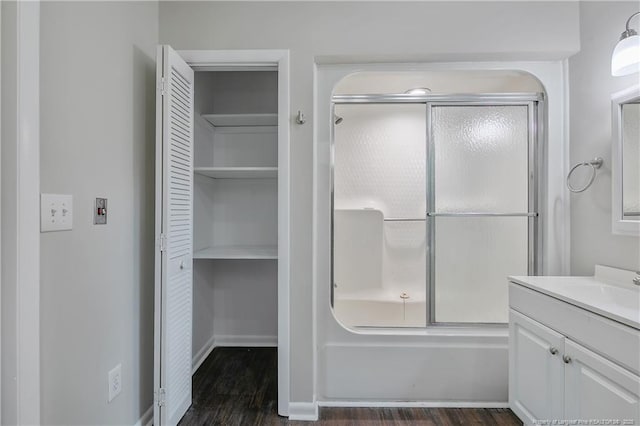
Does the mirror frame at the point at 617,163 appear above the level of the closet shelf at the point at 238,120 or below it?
below

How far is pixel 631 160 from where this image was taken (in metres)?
1.56

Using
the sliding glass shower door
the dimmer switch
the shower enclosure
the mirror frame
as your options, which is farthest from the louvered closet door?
the mirror frame

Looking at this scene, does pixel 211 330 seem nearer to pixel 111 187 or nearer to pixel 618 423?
pixel 111 187

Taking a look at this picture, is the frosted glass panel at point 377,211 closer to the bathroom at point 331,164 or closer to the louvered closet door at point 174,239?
the bathroom at point 331,164

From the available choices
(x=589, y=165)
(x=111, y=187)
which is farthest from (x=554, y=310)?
(x=111, y=187)

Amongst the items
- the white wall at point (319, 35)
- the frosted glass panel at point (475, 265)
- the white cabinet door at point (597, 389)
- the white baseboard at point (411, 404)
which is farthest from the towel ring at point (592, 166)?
the white baseboard at point (411, 404)

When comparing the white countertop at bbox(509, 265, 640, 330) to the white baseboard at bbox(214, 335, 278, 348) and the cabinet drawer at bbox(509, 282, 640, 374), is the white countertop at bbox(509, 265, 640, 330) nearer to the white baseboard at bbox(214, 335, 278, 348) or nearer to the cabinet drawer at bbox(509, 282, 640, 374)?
the cabinet drawer at bbox(509, 282, 640, 374)

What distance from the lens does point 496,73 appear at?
6.73 feet

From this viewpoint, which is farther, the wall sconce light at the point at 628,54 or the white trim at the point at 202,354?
the white trim at the point at 202,354

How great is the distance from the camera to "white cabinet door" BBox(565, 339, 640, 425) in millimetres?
1105

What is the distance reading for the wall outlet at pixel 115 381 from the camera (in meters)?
1.49

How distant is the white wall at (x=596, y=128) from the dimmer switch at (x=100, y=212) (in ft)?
8.16

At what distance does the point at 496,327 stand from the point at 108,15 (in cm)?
276

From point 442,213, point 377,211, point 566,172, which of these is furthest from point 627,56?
point 377,211
